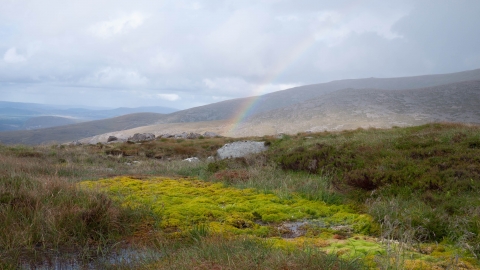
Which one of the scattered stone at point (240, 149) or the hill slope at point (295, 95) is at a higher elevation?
the hill slope at point (295, 95)

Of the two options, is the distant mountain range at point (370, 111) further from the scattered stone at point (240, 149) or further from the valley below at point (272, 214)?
the valley below at point (272, 214)

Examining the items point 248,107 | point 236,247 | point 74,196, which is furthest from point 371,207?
point 248,107

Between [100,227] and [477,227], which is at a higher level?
[100,227]

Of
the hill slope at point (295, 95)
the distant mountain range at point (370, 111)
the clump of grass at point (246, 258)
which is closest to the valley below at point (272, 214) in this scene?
the clump of grass at point (246, 258)

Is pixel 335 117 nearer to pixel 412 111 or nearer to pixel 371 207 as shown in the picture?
pixel 412 111

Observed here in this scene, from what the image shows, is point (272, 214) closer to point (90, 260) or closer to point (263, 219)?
point (263, 219)

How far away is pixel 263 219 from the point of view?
23.0 ft

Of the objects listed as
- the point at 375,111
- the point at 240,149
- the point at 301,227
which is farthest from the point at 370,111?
the point at 301,227

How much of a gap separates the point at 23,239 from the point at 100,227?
1107 millimetres

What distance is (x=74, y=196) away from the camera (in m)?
6.99

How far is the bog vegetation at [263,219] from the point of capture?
4.55m

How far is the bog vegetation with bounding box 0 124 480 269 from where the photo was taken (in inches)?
179

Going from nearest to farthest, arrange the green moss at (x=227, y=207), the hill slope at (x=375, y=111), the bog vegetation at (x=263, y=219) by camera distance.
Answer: the bog vegetation at (x=263, y=219) < the green moss at (x=227, y=207) < the hill slope at (x=375, y=111)

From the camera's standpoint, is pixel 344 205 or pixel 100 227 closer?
pixel 100 227
